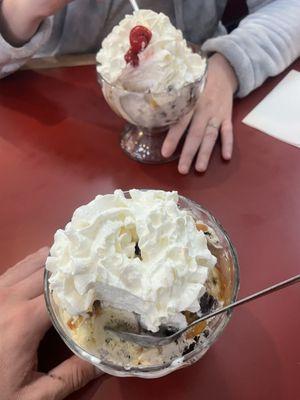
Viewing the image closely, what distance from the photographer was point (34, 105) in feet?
3.60

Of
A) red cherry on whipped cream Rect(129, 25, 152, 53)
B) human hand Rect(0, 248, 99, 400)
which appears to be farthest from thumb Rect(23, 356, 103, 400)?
red cherry on whipped cream Rect(129, 25, 152, 53)

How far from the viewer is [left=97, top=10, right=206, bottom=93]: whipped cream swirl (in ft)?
2.97

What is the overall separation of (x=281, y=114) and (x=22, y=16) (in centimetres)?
59

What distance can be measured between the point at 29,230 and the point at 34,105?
35 cm

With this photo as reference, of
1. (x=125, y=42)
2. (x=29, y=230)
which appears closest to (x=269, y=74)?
(x=125, y=42)

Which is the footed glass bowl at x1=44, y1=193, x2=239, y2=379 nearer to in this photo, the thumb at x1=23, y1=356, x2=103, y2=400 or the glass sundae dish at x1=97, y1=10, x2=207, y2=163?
the thumb at x1=23, y1=356, x2=103, y2=400

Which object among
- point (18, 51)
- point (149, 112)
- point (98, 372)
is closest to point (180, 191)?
point (149, 112)

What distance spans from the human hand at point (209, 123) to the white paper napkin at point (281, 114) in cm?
6

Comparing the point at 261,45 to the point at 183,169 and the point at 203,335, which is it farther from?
the point at 203,335

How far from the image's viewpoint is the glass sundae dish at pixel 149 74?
0.90m

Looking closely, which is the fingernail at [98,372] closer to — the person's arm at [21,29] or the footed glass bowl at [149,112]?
the footed glass bowl at [149,112]

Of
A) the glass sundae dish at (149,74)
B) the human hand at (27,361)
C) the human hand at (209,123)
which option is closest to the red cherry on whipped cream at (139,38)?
the glass sundae dish at (149,74)

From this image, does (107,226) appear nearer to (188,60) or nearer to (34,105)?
(188,60)

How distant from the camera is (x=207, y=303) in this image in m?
Result: 0.62
